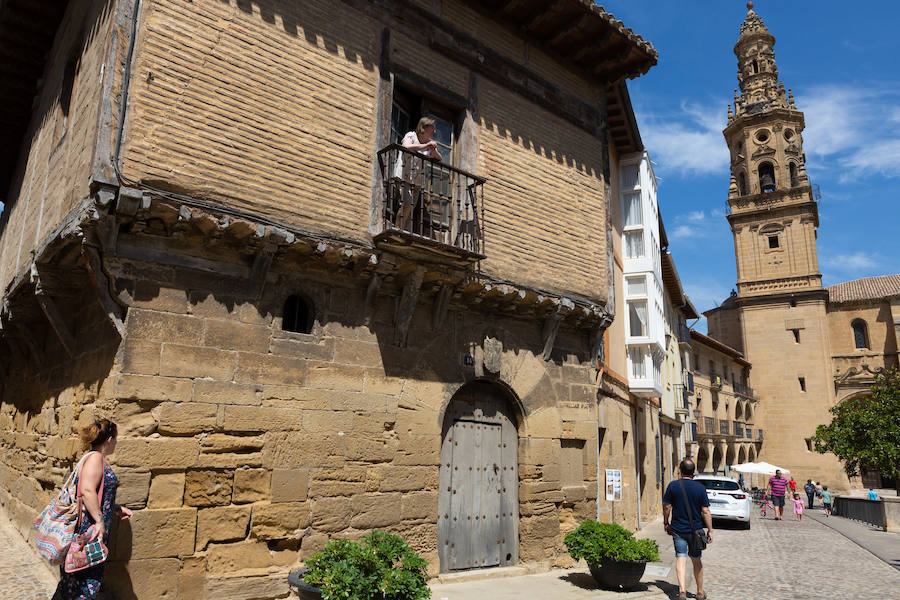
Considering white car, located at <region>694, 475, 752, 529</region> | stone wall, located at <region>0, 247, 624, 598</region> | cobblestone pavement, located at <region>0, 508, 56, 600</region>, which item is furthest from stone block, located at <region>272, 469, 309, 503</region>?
white car, located at <region>694, 475, 752, 529</region>

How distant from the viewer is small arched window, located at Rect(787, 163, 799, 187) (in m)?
43.1

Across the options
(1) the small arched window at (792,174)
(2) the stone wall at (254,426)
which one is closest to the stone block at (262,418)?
(2) the stone wall at (254,426)

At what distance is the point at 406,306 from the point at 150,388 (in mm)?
2993

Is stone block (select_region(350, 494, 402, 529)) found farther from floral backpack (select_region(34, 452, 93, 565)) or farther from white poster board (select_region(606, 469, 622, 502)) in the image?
white poster board (select_region(606, 469, 622, 502))

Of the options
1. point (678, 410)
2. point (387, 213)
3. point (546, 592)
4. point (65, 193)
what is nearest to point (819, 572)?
point (546, 592)

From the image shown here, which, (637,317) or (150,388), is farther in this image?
(637,317)

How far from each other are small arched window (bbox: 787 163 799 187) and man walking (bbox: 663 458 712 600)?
42007 mm

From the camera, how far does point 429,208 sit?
7.80m

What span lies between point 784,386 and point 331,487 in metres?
41.7

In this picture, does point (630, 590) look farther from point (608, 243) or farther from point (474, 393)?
point (608, 243)

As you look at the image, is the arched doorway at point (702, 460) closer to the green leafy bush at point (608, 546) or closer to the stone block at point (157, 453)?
the green leafy bush at point (608, 546)

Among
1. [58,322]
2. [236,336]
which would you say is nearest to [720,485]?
[236,336]

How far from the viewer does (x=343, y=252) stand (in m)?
6.93

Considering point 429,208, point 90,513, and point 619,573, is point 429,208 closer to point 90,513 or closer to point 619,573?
point 90,513
